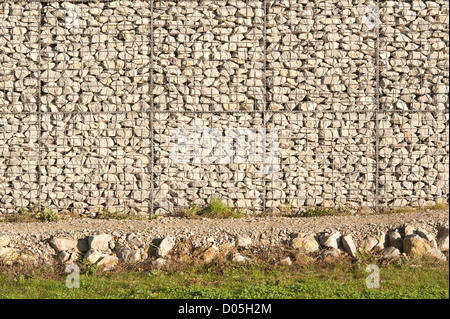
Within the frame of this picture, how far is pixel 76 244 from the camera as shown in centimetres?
588

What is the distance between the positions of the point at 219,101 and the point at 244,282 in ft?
10.6

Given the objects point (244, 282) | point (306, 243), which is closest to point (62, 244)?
point (244, 282)

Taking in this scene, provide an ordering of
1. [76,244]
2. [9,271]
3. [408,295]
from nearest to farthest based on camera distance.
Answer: [408,295]
[9,271]
[76,244]

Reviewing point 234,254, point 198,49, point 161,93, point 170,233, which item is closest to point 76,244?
point 170,233

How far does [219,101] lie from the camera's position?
741cm

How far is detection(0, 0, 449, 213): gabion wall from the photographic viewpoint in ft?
24.2

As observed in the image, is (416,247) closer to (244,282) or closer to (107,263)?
(244,282)

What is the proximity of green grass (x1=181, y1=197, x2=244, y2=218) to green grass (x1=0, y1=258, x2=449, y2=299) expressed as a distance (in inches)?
65.2

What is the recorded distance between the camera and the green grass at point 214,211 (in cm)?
721

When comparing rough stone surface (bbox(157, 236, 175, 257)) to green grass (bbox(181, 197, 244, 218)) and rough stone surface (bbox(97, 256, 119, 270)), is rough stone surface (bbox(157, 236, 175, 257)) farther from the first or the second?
green grass (bbox(181, 197, 244, 218))

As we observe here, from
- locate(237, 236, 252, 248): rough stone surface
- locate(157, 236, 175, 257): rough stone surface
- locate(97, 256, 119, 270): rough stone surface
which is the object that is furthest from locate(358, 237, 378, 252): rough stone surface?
locate(97, 256, 119, 270): rough stone surface

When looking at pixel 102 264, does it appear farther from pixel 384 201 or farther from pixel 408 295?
pixel 384 201

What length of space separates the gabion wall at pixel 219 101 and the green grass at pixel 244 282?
2.00m

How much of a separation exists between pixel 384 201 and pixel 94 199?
15.3ft
